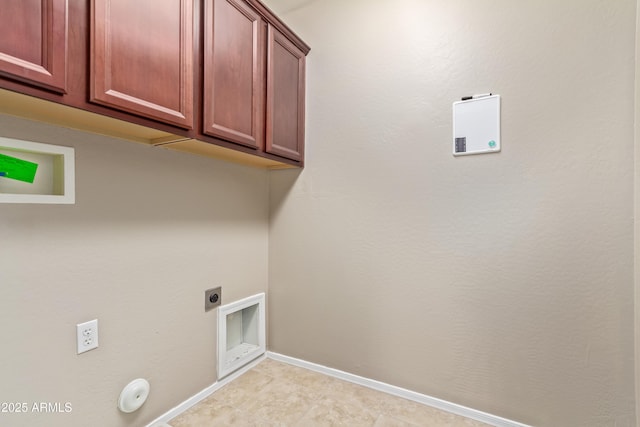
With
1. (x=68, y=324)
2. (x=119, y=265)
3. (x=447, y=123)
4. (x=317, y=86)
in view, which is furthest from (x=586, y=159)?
(x=68, y=324)

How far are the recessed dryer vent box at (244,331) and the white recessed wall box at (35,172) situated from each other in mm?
1071

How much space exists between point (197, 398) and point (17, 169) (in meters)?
1.41

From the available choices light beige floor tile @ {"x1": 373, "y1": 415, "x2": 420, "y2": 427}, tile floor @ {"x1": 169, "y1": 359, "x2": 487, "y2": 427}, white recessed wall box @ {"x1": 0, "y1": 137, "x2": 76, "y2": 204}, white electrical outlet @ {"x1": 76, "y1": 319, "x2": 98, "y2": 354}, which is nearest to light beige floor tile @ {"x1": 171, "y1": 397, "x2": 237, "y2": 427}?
tile floor @ {"x1": 169, "y1": 359, "x2": 487, "y2": 427}

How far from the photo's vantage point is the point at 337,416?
5.07 feet

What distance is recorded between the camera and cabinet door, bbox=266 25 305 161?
5.59 feet

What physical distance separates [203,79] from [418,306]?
1648 millimetres

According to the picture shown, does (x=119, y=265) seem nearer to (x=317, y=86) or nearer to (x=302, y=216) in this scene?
(x=302, y=216)

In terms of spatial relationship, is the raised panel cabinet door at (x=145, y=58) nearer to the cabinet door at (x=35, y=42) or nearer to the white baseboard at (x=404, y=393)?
the cabinet door at (x=35, y=42)

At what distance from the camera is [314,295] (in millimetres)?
2021

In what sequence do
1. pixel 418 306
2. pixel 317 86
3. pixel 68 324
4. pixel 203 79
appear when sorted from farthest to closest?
1. pixel 317 86
2. pixel 418 306
3. pixel 203 79
4. pixel 68 324

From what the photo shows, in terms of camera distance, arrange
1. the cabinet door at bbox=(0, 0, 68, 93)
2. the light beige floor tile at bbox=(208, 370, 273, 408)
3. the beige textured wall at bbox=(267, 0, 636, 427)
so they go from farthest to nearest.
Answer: the light beige floor tile at bbox=(208, 370, 273, 408)
the beige textured wall at bbox=(267, 0, 636, 427)
the cabinet door at bbox=(0, 0, 68, 93)

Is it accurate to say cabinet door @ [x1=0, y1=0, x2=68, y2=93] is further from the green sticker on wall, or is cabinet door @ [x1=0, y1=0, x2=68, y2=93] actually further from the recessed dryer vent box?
the recessed dryer vent box

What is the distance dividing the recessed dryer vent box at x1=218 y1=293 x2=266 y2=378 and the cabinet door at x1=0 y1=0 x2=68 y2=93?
1414mm

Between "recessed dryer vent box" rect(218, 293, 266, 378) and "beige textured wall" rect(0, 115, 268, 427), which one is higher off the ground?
"beige textured wall" rect(0, 115, 268, 427)
